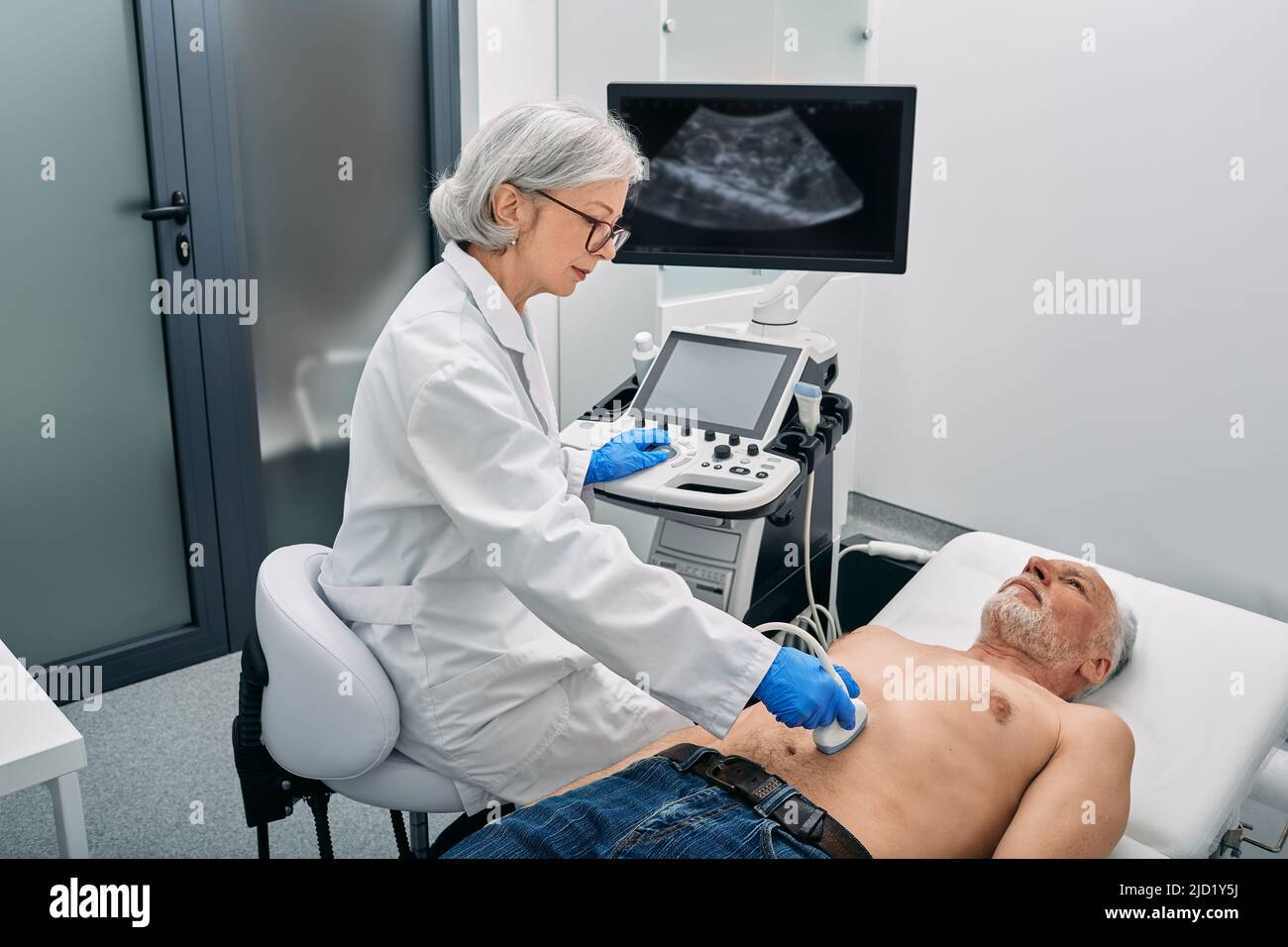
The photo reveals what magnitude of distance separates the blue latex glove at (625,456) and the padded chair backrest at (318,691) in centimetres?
53

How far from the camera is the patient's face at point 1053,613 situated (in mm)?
1680

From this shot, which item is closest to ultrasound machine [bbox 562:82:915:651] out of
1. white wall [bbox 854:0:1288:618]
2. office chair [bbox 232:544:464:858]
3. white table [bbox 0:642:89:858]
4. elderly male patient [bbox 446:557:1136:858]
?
elderly male patient [bbox 446:557:1136:858]

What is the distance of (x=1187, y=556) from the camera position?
8.64 ft

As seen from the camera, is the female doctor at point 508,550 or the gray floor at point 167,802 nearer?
the female doctor at point 508,550

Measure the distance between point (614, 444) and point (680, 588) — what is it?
55 cm

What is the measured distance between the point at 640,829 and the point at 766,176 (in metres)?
1.19

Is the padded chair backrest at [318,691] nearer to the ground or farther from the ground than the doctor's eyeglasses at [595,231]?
nearer to the ground

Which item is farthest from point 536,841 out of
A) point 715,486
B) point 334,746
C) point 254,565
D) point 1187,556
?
point 1187,556

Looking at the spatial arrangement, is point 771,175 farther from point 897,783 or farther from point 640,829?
point 640,829

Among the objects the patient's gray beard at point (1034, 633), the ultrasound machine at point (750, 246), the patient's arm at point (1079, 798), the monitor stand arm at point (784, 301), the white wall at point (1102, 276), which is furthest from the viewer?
the white wall at point (1102, 276)

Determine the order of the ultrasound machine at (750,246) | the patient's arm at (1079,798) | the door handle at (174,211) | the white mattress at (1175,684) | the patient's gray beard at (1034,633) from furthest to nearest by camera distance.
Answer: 1. the door handle at (174,211)
2. the ultrasound machine at (750,246)
3. the patient's gray beard at (1034,633)
4. the white mattress at (1175,684)
5. the patient's arm at (1079,798)

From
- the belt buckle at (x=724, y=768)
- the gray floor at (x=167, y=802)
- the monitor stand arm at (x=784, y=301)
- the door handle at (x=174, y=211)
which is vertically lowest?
the gray floor at (x=167, y=802)

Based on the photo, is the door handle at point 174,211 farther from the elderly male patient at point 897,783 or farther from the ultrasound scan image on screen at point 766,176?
the elderly male patient at point 897,783

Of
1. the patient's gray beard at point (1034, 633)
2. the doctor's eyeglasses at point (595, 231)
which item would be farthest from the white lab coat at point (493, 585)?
the patient's gray beard at point (1034, 633)
